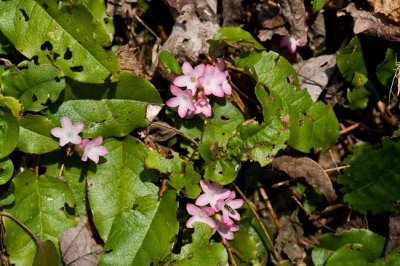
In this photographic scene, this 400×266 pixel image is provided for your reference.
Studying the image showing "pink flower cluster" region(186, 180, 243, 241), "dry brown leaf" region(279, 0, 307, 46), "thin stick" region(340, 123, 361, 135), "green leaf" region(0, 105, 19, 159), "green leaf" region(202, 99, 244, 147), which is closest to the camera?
"green leaf" region(0, 105, 19, 159)

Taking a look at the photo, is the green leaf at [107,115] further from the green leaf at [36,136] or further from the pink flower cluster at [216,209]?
the pink flower cluster at [216,209]

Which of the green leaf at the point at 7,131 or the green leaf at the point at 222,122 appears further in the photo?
the green leaf at the point at 222,122

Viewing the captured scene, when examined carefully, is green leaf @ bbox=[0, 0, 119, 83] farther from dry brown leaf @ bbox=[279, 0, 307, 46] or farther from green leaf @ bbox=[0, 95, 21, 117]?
dry brown leaf @ bbox=[279, 0, 307, 46]

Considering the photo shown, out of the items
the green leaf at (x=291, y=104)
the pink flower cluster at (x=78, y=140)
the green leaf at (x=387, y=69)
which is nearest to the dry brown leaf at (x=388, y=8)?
the green leaf at (x=387, y=69)

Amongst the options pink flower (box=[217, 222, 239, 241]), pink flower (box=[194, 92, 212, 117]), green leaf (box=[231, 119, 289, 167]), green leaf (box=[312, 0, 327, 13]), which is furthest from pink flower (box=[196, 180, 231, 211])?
green leaf (box=[312, 0, 327, 13])

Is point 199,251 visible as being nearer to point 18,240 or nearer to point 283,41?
point 18,240

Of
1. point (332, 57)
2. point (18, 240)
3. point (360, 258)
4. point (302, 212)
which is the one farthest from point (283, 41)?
point (18, 240)
